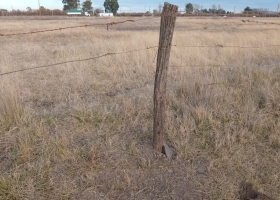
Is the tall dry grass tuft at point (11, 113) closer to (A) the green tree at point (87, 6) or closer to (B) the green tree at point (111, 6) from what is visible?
(B) the green tree at point (111, 6)

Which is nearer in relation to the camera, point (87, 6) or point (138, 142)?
point (138, 142)

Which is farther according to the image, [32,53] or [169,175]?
[32,53]

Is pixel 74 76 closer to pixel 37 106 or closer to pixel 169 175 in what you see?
pixel 37 106

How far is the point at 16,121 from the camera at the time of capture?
132 inches

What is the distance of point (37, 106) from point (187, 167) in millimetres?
3020

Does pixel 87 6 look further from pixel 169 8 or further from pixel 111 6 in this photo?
pixel 169 8

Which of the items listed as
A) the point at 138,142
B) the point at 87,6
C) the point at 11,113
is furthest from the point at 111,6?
the point at 138,142

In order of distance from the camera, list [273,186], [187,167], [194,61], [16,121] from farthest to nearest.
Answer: [194,61], [16,121], [187,167], [273,186]

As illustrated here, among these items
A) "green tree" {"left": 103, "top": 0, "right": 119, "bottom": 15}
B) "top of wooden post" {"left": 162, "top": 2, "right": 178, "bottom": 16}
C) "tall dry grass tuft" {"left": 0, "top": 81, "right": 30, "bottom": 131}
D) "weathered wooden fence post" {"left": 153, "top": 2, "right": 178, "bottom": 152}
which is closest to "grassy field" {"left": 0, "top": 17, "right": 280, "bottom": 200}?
"tall dry grass tuft" {"left": 0, "top": 81, "right": 30, "bottom": 131}

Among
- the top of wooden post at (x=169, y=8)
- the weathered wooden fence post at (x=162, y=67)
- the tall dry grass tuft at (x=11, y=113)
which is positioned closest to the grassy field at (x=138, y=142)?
the tall dry grass tuft at (x=11, y=113)

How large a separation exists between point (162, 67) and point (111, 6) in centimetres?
10026

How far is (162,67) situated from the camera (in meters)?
2.80

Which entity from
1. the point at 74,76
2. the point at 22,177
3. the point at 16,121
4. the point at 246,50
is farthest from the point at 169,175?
the point at 246,50

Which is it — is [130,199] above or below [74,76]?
below
